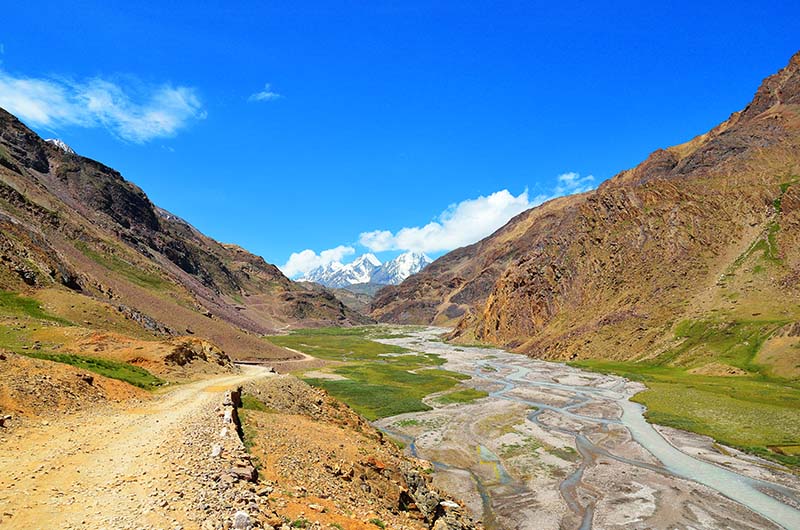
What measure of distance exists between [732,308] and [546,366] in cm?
4313

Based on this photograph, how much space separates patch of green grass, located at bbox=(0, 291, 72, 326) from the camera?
44.6m

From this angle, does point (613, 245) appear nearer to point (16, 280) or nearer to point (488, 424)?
point (488, 424)

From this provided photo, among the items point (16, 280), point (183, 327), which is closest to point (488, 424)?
point (16, 280)

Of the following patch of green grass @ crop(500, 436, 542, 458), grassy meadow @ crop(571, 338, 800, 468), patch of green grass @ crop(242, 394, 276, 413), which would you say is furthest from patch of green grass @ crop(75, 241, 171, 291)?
grassy meadow @ crop(571, 338, 800, 468)

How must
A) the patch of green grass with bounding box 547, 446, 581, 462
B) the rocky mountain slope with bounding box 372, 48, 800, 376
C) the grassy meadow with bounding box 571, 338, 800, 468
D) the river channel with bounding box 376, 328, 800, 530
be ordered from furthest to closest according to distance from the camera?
1. the rocky mountain slope with bounding box 372, 48, 800, 376
2. the grassy meadow with bounding box 571, 338, 800, 468
3. the patch of green grass with bounding box 547, 446, 581, 462
4. the river channel with bounding box 376, 328, 800, 530

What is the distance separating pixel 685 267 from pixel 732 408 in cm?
7728

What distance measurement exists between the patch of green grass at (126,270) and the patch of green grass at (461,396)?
74.5 m

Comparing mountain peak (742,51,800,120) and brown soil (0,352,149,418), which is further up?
mountain peak (742,51,800,120)

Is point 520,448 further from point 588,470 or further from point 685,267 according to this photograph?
point 685,267

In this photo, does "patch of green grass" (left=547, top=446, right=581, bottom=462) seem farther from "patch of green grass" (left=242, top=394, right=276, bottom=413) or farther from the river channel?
"patch of green grass" (left=242, top=394, right=276, bottom=413)

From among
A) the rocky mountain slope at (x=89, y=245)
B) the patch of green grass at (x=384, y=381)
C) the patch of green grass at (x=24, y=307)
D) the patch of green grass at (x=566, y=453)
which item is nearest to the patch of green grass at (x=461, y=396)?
the patch of green grass at (x=384, y=381)

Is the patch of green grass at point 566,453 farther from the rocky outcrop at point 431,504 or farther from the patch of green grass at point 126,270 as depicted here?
the patch of green grass at point 126,270

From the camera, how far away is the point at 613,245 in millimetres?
147250

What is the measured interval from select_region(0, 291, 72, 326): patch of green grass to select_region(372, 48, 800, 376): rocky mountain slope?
105 meters
